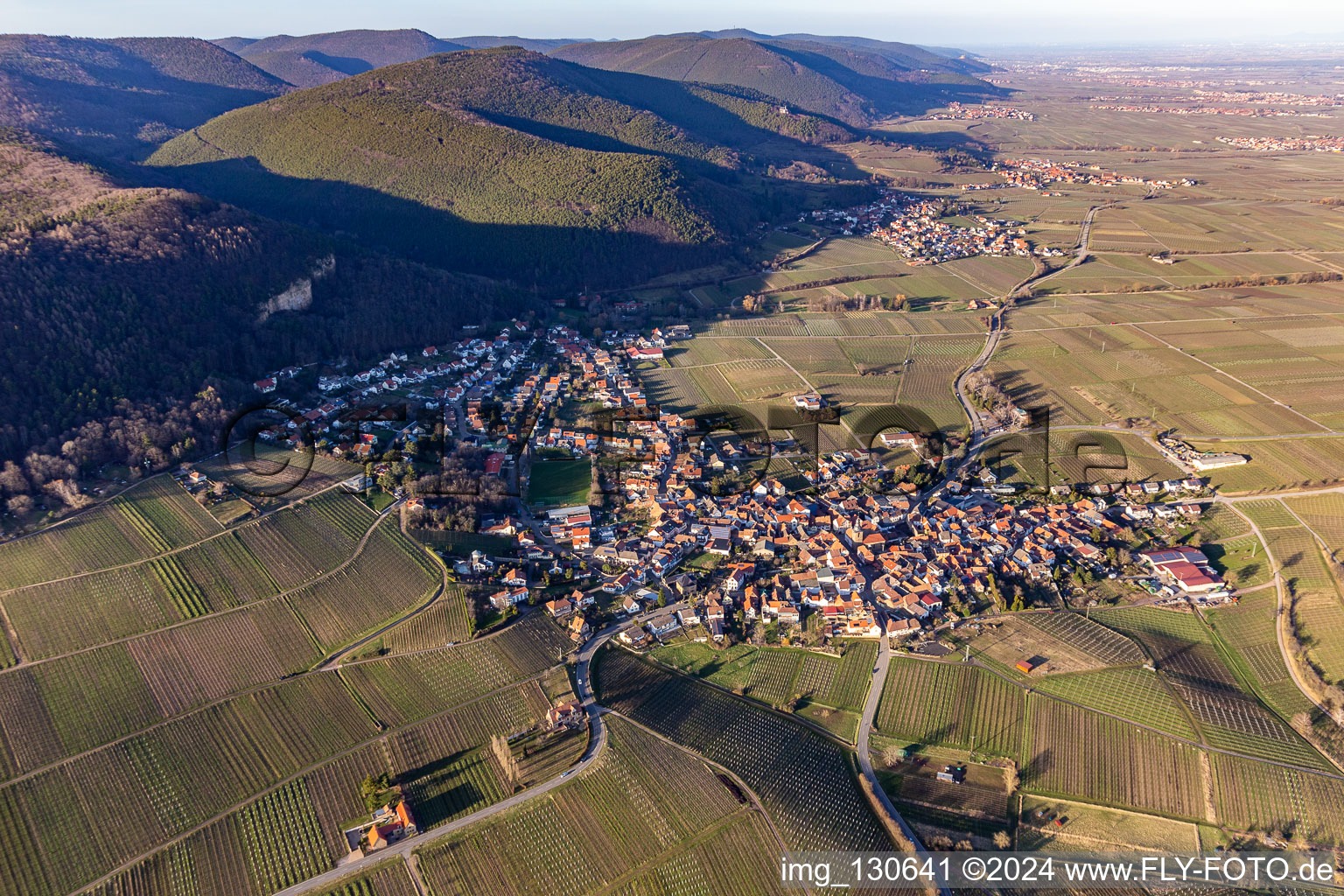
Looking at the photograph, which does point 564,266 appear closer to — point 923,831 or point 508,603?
point 508,603

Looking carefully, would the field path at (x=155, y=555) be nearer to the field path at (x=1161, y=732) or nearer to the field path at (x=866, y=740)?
the field path at (x=866, y=740)

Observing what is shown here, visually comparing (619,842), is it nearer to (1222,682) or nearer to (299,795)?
(299,795)

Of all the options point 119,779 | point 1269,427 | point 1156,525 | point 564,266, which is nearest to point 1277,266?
point 1269,427

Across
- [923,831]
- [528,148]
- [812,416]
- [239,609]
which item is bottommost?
[923,831]

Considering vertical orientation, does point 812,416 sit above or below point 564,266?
below

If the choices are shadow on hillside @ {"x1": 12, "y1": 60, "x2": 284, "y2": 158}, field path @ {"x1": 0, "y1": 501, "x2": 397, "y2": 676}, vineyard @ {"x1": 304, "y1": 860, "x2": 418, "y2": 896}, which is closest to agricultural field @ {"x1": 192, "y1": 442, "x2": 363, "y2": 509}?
field path @ {"x1": 0, "y1": 501, "x2": 397, "y2": 676}

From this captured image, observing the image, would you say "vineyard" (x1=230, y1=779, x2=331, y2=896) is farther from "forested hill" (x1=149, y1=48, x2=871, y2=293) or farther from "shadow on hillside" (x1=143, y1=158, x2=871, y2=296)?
"forested hill" (x1=149, y1=48, x2=871, y2=293)

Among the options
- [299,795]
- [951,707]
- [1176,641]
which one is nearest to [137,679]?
[299,795]
